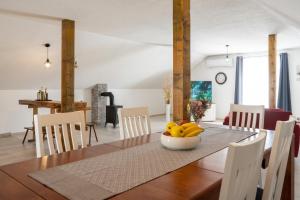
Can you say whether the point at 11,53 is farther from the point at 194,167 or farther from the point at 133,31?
the point at 194,167

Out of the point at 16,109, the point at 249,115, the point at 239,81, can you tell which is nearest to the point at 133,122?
the point at 249,115

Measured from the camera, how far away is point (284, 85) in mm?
7250

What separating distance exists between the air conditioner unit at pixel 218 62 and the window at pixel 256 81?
0.52m

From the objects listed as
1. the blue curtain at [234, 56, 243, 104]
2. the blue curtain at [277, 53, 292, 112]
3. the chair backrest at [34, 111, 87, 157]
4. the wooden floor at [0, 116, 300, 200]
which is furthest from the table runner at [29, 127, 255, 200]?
the blue curtain at [234, 56, 243, 104]

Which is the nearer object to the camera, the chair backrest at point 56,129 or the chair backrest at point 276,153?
the chair backrest at point 276,153

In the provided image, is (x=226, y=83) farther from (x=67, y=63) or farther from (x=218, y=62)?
(x=67, y=63)

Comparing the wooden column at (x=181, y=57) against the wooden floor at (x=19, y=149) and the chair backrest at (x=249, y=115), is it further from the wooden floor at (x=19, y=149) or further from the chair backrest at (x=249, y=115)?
the wooden floor at (x=19, y=149)

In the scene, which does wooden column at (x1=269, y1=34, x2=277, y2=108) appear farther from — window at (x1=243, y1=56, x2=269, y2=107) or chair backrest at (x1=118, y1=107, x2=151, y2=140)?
chair backrest at (x1=118, y1=107, x2=151, y2=140)

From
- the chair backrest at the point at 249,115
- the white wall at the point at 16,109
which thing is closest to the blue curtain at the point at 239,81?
the white wall at the point at 16,109

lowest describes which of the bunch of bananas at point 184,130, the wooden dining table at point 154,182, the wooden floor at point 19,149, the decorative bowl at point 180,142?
the wooden floor at point 19,149

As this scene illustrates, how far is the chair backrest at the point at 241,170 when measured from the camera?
0.80m

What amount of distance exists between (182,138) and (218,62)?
24.2 feet

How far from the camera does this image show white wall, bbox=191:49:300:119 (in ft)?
23.6

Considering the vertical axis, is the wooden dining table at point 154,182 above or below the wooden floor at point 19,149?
above
